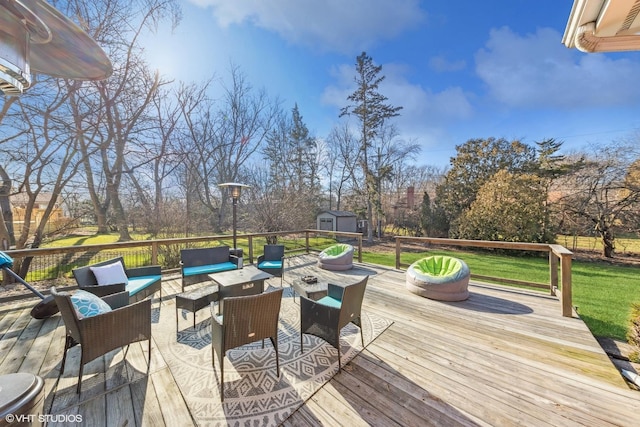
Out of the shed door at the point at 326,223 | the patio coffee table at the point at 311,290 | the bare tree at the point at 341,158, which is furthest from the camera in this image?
the bare tree at the point at 341,158

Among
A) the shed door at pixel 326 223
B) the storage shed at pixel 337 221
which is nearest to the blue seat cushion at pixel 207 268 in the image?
the storage shed at pixel 337 221

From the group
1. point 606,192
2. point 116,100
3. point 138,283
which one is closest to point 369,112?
point 606,192

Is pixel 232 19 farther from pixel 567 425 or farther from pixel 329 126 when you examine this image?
pixel 329 126

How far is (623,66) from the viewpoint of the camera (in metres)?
6.23

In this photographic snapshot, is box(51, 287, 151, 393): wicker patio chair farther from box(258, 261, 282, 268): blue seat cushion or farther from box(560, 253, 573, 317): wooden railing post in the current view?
box(560, 253, 573, 317): wooden railing post

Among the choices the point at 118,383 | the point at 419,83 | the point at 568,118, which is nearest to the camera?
the point at 118,383

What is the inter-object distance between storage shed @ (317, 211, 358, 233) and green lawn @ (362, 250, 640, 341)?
7.69 metres

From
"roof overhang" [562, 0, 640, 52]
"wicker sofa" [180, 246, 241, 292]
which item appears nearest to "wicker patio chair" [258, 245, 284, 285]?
"wicker sofa" [180, 246, 241, 292]

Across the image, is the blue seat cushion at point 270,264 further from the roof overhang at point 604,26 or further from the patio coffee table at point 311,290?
the roof overhang at point 604,26

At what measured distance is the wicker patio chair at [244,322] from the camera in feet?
6.44

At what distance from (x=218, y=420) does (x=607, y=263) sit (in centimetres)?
1460

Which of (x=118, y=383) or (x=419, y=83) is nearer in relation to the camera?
(x=118, y=383)

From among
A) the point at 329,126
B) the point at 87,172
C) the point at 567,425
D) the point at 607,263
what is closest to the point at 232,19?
the point at 87,172

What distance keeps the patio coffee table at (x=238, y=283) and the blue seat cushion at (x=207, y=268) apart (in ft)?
2.40
